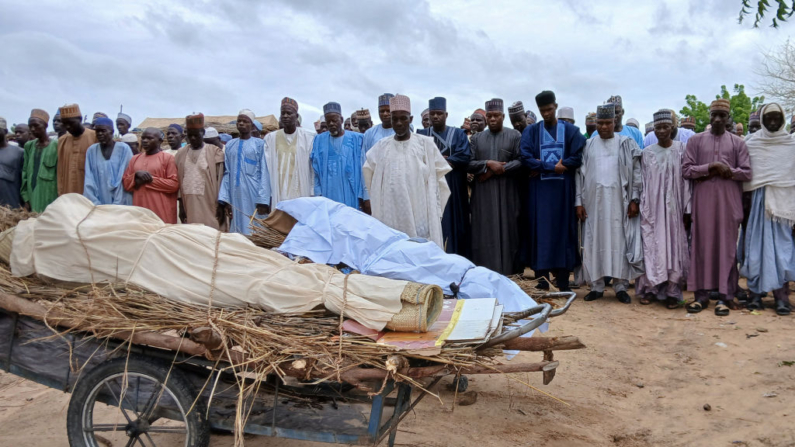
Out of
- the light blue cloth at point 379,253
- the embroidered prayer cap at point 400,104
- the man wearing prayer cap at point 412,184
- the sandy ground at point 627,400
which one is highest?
the embroidered prayer cap at point 400,104

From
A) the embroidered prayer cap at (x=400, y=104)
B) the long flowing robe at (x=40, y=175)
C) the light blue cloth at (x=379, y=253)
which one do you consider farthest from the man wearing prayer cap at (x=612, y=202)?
the long flowing robe at (x=40, y=175)

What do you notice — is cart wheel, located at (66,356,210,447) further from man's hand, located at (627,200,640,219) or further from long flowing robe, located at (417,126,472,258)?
man's hand, located at (627,200,640,219)

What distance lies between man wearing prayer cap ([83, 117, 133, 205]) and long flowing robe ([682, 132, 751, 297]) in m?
6.71

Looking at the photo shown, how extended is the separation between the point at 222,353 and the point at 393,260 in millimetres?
1685

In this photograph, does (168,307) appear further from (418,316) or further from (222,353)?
(418,316)

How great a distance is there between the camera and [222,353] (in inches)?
Answer: 118

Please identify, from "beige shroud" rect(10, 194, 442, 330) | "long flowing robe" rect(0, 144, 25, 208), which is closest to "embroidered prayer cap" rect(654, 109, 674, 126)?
"beige shroud" rect(10, 194, 442, 330)

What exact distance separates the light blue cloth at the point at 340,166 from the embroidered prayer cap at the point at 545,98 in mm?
2225

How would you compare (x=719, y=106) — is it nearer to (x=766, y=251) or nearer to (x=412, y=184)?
(x=766, y=251)

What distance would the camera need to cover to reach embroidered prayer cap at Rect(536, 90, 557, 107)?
7.48 m

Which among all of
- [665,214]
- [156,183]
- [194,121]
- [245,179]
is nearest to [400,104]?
[245,179]

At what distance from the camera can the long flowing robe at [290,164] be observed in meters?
7.99

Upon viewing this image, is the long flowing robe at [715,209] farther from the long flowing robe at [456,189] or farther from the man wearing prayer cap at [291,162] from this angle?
the man wearing prayer cap at [291,162]

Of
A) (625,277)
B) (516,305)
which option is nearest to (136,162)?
(516,305)
